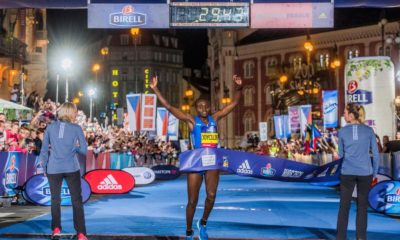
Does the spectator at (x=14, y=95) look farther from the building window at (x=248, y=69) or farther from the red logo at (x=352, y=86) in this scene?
the building window at (x=248, y=69)

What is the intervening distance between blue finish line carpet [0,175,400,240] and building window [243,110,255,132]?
251 feet

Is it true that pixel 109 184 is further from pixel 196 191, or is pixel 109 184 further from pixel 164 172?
pixel 164 172

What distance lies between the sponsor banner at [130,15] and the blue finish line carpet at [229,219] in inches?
154

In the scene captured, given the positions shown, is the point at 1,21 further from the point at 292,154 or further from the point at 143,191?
the point at 143,191

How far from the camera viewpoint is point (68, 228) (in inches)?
472

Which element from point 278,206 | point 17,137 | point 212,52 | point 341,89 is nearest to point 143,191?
point 17,137

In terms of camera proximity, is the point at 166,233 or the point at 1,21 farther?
the point at 1,21

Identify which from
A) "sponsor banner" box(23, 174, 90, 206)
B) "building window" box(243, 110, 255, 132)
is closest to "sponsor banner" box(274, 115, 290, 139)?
"sponsor banner" box(23, 174, 90, 206)

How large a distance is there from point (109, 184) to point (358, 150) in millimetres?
11846

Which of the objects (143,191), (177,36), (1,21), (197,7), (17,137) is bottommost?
(143,191)

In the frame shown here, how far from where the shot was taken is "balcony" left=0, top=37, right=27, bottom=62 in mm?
41375

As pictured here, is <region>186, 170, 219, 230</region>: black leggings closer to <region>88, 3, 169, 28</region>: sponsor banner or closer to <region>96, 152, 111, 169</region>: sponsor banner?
<region>88, 3, 169, 28</region>: sponsor banner

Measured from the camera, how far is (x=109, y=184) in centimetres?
2036

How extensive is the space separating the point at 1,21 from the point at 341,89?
4808 centimetres
